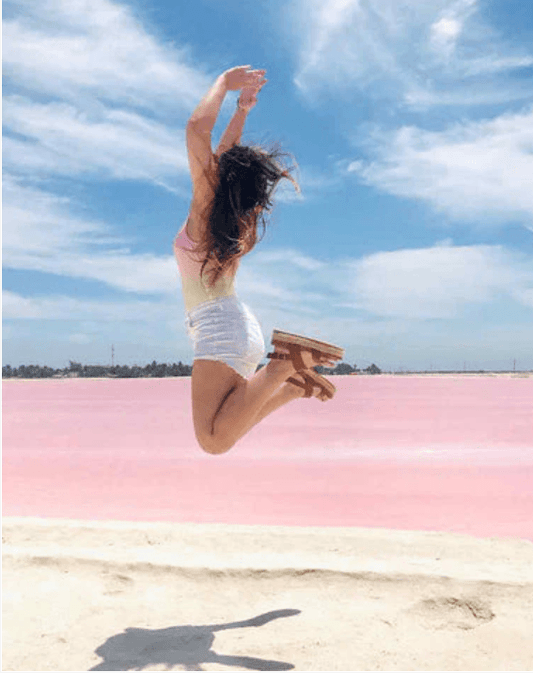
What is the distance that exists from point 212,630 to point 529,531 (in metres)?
3.25

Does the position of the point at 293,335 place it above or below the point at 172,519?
above

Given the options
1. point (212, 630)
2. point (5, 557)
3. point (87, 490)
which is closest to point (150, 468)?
point (87, 490)

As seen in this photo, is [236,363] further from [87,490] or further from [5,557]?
[87,490]

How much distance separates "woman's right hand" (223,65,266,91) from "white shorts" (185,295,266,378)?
83cm

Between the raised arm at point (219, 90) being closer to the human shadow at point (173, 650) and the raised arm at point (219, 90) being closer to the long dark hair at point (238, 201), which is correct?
the long dark hair at point (238, 201)

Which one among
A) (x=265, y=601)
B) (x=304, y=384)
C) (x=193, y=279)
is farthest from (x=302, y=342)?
(x=265, y=601)

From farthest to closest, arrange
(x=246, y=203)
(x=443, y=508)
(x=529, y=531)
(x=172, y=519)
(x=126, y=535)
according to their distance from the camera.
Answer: (x=443, y=508), (x=172, y=519), (x=529, y=531), (x=126, y=535), (x=246, y=203)

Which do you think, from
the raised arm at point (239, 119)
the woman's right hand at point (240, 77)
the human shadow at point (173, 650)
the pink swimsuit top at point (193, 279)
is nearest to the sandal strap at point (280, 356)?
the pink swimsuit top at point (193, 279)

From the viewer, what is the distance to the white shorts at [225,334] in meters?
2.95

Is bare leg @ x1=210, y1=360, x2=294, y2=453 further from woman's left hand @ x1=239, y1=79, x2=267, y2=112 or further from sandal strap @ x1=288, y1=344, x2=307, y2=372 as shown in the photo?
woman's left hand @ x1=239, y1=79, x2=267, y2=112

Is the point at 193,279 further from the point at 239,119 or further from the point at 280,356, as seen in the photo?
the point at 239,119

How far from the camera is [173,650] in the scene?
3.42 meters

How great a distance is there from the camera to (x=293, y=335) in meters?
3.02

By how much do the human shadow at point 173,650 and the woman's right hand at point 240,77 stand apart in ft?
7.93
